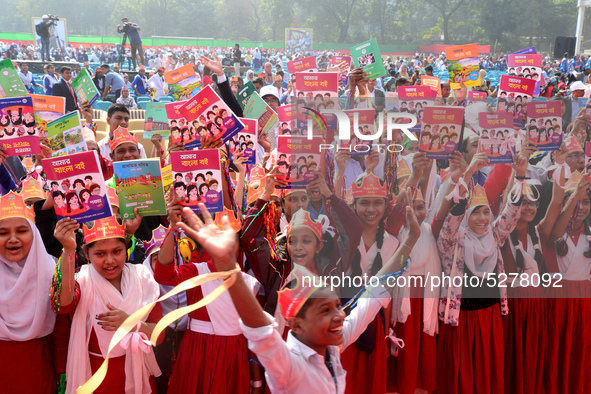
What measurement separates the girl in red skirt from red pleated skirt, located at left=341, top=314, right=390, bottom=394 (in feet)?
1.12

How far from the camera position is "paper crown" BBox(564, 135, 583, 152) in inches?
101

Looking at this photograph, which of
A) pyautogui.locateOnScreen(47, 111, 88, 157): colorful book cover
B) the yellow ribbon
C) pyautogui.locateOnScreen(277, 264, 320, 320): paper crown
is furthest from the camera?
pyautogui.locateOnScreen(47, 111, 88, 157): colorful book cover

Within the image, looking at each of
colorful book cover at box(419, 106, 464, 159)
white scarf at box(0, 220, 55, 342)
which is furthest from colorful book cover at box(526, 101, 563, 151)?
white scarf at box(0, 220, 55, 342)

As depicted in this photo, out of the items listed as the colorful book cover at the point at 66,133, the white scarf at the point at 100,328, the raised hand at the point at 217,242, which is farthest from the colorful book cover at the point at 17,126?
the raised hand at the point at 217,242

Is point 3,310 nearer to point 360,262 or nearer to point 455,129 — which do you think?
point 360,262

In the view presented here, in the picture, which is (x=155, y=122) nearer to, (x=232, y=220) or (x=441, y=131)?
(x=232, y=220)

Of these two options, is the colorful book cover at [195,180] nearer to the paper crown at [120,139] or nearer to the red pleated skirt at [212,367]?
the red pleated skirt at [212,367]

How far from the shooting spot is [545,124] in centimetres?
250

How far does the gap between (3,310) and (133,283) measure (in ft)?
1.92

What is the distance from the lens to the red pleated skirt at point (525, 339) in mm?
2740

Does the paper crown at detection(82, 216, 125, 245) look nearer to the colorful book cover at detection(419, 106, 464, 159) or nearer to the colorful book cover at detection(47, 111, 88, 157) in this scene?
the colorful book cover at detection(47, 111, 88, 157)

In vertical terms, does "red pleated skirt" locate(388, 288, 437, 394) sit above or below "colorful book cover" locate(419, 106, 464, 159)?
below

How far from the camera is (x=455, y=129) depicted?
7.59 ft

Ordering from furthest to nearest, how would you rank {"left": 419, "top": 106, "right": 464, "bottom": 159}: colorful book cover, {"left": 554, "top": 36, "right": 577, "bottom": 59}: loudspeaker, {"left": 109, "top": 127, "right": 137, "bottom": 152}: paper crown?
{"left": 554, "top": 36, "right": 577, "bottom": 59}: loudspeaker
{"left": 109, "top": 127, "right": 137, "bottom": 152}: paper crown
{"left": 419, "top": 106, "right": 464, "bottom": 159}: colorful book cover
